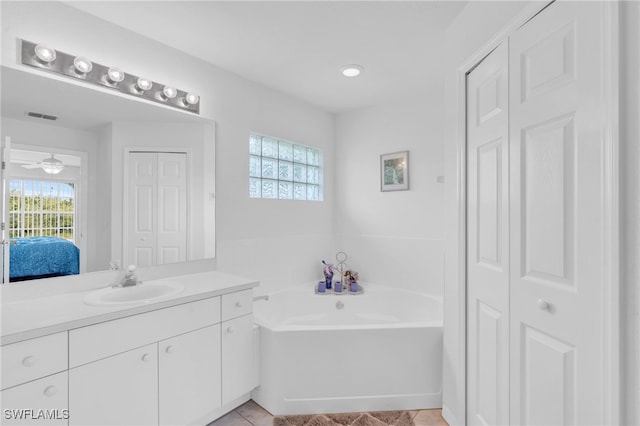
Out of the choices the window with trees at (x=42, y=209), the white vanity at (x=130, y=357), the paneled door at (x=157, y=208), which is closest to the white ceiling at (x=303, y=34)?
the paneled door at (x=157, y=208)

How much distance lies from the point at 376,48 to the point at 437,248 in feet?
5.79

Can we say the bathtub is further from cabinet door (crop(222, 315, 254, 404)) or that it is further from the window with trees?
the window with trees

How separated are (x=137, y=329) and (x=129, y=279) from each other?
0.50m

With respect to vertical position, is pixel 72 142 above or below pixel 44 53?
below

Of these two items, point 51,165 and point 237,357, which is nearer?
point 51,165

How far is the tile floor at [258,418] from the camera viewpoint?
1950 mm

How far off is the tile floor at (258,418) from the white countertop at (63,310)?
2.72 ft

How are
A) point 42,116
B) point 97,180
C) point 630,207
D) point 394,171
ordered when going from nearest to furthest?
1. point 630,207
2. point 42,116
3. point 97,180
4. point 394,171

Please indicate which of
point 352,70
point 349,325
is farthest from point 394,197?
point 349,325

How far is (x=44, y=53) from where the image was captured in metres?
1.67

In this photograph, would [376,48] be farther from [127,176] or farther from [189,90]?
[127,176]

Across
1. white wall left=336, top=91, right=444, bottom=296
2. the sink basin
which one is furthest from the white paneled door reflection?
the sink basin

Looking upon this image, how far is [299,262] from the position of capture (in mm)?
3213

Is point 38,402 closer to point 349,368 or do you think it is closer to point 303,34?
point 349,368
